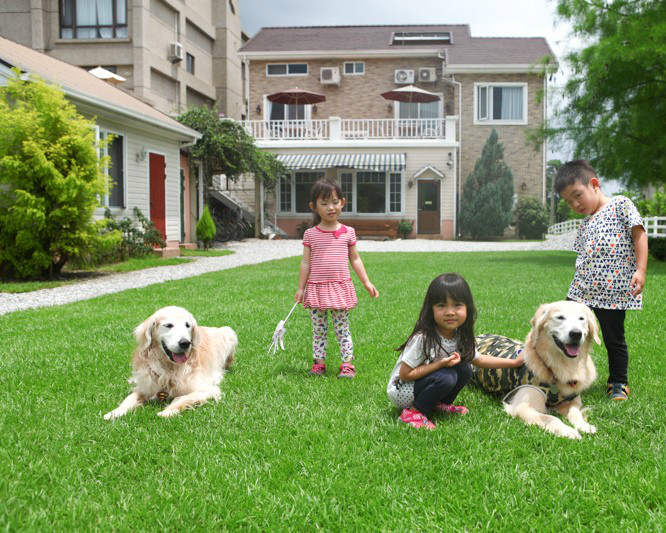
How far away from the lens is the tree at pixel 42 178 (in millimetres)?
10344

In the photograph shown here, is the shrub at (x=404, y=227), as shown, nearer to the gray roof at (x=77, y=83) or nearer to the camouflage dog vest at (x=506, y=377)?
the gray roof at (x=77, y=83)

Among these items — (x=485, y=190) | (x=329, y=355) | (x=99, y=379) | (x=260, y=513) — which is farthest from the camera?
(x=485, y=190)

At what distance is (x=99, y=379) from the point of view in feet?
14.8

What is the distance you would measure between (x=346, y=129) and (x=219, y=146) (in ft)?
28.9

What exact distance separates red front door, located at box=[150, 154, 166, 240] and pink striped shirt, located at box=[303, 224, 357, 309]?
44.1 ft

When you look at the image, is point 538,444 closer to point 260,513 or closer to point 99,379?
point 260,513

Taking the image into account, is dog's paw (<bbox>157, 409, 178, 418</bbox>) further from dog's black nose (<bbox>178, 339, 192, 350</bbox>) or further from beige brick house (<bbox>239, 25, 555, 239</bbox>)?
beige brick house (<bbox>239, 25, 555, 239</bbox>)

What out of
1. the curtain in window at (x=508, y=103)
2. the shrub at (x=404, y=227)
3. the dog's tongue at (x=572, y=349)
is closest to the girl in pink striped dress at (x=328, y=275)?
the dog's tongue at (x=572, y=349)

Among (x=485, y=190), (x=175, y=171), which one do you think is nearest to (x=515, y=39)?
(x=485, y=190)

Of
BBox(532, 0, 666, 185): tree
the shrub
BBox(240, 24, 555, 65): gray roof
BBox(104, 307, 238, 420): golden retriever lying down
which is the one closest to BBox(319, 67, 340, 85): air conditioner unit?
BBox(240, 24, 555, 65): gray roof

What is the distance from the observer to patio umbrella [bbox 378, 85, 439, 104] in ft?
84.0

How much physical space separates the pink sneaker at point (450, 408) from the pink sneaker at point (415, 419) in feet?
0.91

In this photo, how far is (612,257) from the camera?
4066 millimetres

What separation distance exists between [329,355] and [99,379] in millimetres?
1929
